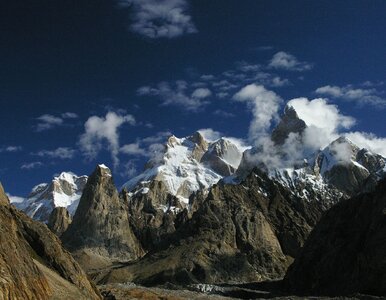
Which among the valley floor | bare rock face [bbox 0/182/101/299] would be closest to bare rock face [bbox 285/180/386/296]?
the valley floor

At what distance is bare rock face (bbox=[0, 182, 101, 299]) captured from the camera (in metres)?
37.6

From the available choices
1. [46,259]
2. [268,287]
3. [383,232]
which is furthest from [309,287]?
[46,259]

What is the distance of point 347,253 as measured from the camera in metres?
132

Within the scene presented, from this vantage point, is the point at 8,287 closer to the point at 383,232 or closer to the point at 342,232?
the point at 383,232

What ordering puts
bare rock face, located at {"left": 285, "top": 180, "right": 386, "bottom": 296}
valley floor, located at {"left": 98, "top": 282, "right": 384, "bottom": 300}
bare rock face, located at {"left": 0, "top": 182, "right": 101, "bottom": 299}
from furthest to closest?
bare rock face, located at {"left": 285, "top": 180, "right": 386, "bottom": 296}, valley floor, located at {"left": 98, "top": 282, "right": 384, "bottom": 300}, bare rock face, located at {"left": 0, "top": 182, "right": 101, "bottom": 299}

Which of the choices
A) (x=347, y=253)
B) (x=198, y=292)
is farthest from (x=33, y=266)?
(x=347, y=253)

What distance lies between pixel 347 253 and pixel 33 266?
101240mm

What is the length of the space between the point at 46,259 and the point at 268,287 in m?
97.7

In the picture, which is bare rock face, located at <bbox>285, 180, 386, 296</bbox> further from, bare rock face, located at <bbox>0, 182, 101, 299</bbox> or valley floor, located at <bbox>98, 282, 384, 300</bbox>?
bare rock face, located at <bbox>0, 182, 101, 299</bbox>

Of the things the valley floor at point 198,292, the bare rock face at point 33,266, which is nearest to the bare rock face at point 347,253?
the valley floor at point 198,292

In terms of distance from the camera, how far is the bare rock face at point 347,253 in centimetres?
10806

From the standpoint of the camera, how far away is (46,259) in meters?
60.5

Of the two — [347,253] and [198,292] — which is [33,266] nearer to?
[198,292]

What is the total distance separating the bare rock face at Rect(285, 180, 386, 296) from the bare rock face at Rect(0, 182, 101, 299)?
5938 centimetres
